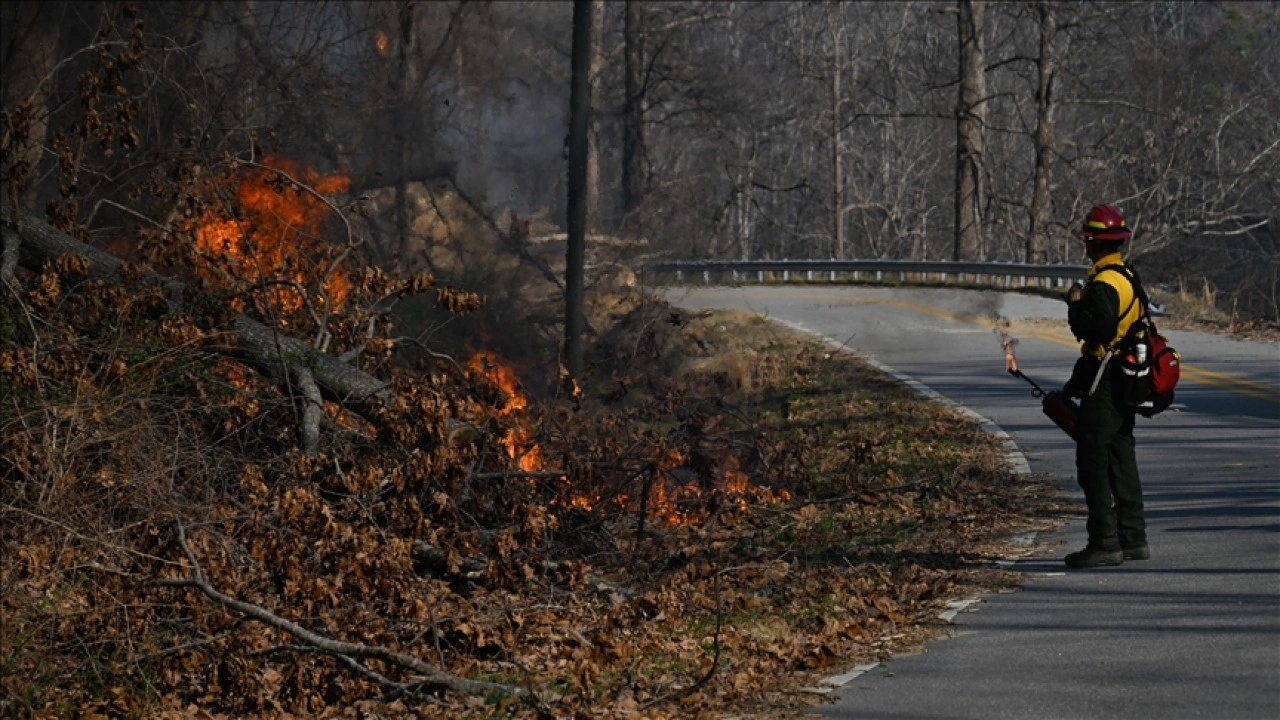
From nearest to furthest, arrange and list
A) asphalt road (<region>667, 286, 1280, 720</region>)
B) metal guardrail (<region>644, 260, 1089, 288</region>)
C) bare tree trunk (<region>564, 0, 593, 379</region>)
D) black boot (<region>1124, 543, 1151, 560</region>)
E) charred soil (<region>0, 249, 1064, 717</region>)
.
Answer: asphalt road (<region>667, 286, 1280, 720</region>), charred soil (<region>0, 249, 1064, 717</region>), black boot (<region>1124, 543, 1151, 560</region>), bare tree trunk (<region>564, 0, 593, 379</region>), metal guardrail (<region>644, 260, 1089, 288</region>)

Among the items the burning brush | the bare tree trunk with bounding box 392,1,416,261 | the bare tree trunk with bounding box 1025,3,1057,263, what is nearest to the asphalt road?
the burning brush

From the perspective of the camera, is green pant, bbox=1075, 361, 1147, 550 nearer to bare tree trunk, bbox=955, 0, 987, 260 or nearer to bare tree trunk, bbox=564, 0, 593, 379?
bare tree trunk, bbox=564, 0, 593, 379

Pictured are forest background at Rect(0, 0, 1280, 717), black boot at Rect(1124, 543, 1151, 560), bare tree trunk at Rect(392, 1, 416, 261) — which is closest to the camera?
forest background at Rect(0, 0, 1280, 717)

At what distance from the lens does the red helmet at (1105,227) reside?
33.8ft

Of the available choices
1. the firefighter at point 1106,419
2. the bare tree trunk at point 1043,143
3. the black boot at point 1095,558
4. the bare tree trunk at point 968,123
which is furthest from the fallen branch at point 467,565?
the bare tree trunk at point 968,123

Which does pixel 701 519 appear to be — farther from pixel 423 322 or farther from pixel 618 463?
pixel 423 322

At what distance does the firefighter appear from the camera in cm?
1023

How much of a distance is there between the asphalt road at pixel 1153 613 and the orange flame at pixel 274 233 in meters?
5.66

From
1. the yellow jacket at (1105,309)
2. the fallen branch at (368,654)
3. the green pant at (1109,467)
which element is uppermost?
the yellow jacket at (1105,309)

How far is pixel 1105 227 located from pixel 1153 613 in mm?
2380

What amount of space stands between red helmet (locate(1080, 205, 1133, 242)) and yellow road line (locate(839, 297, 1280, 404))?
8865 millimetres

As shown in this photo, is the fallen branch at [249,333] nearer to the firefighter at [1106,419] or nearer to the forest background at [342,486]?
the forest background at [342,486]

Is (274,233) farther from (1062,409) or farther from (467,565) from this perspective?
(1062,409)

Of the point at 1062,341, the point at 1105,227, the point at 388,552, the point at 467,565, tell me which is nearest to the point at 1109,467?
the point at 1105,227
